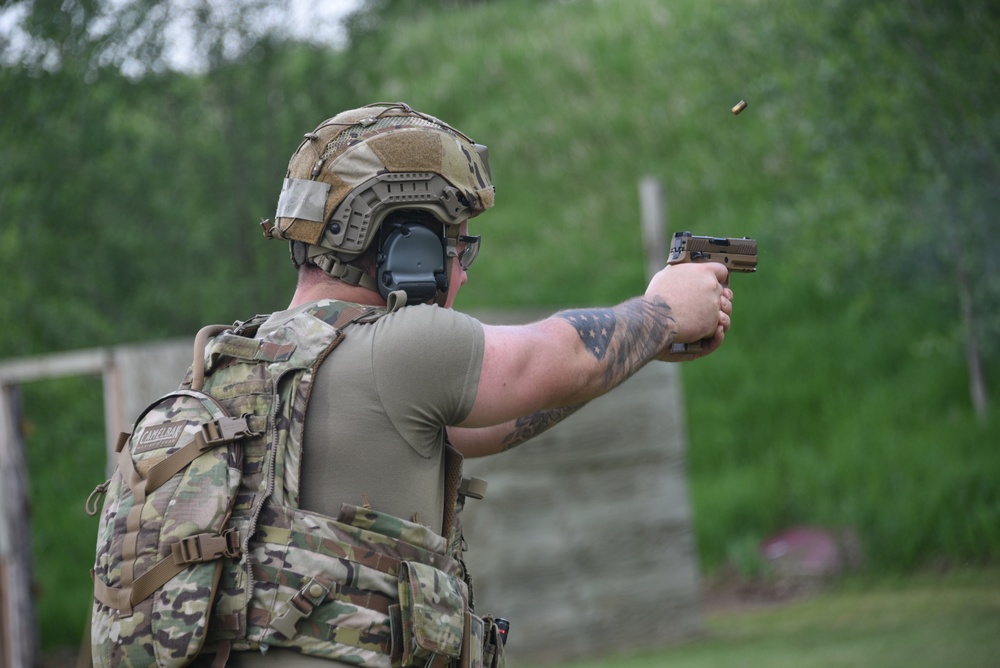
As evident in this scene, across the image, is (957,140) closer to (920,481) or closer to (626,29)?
(920,481)

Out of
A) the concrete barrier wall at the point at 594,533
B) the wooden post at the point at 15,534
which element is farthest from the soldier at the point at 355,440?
the wooden post at the point at 15,534

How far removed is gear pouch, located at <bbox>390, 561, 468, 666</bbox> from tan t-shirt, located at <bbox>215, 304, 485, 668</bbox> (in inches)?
5.6

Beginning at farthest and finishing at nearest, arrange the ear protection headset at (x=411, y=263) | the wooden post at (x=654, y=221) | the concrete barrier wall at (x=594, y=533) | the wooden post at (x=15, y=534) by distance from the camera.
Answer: the wooden post at (x=654, y=221)
the concrete barrier wall at (x=594, y=533)
the wooden post at (x=15, y=534)
the ear protection headset at (x=411, y=263)

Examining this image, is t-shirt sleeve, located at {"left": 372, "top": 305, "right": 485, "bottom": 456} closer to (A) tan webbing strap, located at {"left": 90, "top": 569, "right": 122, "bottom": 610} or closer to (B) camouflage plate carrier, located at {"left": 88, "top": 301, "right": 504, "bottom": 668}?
(B) camouflage plate carrier, located at {"left": 88, "top": 301, "right": 504, "bottom": 668}

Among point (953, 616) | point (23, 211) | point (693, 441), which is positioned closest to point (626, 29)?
point (693, 441)

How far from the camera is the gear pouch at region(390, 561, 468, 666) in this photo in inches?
109

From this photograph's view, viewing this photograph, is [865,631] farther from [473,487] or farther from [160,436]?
[160,436]

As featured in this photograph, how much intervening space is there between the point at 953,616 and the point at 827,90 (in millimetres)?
4292

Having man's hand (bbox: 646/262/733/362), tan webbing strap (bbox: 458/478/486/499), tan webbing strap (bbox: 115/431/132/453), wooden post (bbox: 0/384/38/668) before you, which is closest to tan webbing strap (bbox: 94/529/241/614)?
tan webbing strap (bbox: 115/431/132/453)

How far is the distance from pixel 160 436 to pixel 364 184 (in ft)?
2.42

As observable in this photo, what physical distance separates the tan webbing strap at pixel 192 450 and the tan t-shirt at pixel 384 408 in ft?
0.54

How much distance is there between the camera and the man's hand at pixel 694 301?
3.13m

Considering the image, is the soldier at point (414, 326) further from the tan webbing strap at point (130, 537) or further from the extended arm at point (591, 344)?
the tan webbing strap at point (130, 537)

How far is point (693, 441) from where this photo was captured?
13.7m
